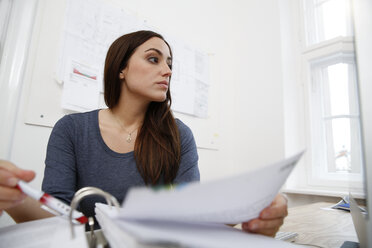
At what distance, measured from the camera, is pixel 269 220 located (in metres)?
0.31

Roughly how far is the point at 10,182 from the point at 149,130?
626mm

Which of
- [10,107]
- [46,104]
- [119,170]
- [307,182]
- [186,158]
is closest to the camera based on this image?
[119,170]

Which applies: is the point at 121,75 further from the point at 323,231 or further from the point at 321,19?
the point at 321,19

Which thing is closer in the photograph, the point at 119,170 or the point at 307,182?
the point at 119,170

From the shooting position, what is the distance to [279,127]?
1.74m

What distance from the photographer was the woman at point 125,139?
0.68 metres

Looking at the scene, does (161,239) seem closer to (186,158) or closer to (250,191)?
(250,191)

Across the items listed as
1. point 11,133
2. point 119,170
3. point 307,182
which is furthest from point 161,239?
point 307,182

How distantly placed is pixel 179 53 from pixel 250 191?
165cm

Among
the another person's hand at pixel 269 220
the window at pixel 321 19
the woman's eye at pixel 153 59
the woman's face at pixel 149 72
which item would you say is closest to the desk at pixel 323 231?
the another person's hand at pixel 269 220

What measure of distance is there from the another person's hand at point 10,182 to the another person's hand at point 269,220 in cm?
30

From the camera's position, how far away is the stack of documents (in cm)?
17

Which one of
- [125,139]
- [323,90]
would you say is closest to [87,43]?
[125,139]

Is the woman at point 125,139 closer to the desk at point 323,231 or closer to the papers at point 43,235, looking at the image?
the papers at point 43,235
